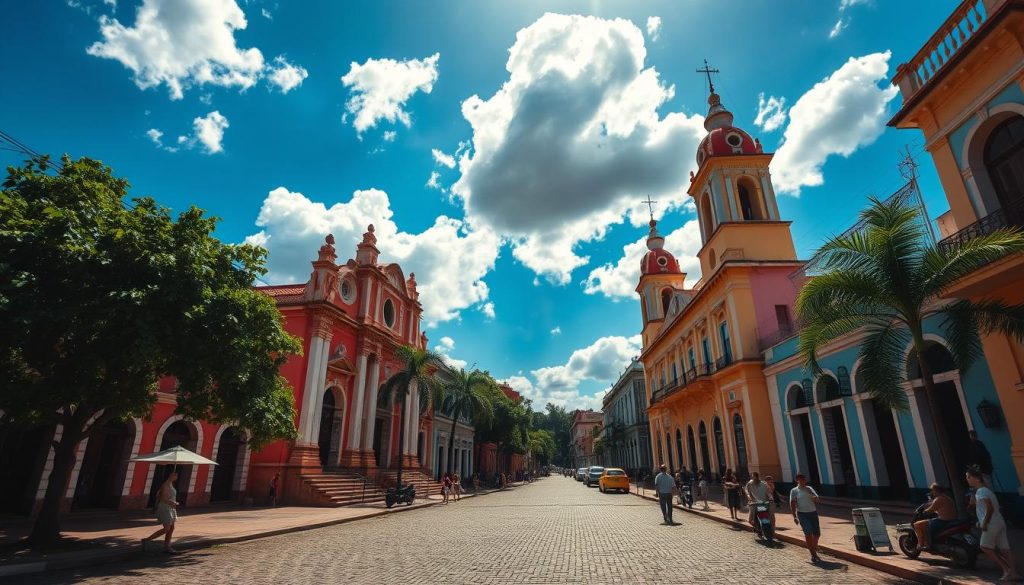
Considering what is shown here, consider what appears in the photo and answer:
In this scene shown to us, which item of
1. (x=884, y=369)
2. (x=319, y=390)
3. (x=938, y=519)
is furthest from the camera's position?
(x=319, y=390)

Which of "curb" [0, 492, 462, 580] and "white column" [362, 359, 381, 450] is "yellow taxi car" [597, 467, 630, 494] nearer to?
"white column" [362, 359, 381, 450]

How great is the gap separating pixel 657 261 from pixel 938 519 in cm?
3445

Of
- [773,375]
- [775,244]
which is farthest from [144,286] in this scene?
[775,244]

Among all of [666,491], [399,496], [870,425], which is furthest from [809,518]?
[399,496]

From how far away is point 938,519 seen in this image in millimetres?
7520

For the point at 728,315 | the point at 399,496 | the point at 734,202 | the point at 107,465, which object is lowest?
the point at 399,496

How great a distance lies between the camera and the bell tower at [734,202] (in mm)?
24938

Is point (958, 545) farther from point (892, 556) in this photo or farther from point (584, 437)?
point (584, 437)

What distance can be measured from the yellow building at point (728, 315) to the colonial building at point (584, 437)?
66.2m

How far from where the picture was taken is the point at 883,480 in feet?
49.6

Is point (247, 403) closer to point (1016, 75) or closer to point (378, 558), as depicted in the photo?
point (378, 558)

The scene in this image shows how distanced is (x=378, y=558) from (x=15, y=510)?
1276 centimetres

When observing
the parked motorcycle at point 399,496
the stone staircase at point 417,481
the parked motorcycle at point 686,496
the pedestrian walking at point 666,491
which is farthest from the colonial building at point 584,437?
the pedestrian walking at point 666,491

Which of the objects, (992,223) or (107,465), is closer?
(992,223)
